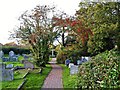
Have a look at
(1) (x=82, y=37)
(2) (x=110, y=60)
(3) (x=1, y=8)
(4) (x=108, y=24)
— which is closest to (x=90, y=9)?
(4) (x=108, y=24)

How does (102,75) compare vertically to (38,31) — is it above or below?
below

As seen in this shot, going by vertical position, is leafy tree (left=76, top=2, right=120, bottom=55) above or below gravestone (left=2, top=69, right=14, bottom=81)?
above

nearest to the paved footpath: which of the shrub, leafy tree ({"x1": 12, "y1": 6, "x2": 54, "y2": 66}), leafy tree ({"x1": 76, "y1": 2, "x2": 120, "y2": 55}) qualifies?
the shrub

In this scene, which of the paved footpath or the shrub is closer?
the shrub

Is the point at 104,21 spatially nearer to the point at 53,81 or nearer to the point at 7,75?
the point at 53,81

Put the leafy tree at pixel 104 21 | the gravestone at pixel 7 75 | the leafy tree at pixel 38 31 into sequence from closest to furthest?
the gravestone at pixel 7 75
the leafy tree at pixel 104 21
the leafy tree at pixel 38 31

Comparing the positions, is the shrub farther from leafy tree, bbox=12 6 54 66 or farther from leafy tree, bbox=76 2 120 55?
leafy tree, bbox=12 6 54 66

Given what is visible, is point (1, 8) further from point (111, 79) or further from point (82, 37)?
point (82, 37)

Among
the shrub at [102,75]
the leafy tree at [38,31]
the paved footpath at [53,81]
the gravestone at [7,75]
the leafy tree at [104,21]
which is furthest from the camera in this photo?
the leafy tree at [38,31]

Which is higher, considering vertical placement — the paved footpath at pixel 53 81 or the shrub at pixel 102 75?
the shrub at pixel 102 75

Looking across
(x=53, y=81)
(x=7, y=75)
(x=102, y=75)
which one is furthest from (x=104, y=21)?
(x=102, y=75)

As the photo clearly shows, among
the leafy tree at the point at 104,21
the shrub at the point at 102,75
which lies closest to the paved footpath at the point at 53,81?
the shrub at the point at 102,75

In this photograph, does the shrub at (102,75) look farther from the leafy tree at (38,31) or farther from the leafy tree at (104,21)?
the leafy tree at (38,31)

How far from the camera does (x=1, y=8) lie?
4.03 meters
